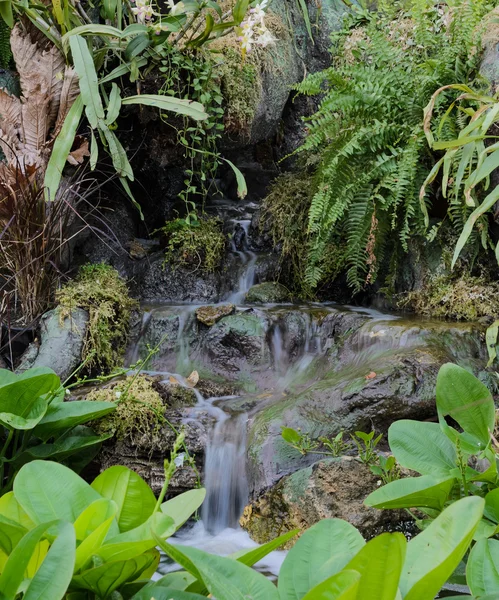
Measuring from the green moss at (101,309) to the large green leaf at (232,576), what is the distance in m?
3.02

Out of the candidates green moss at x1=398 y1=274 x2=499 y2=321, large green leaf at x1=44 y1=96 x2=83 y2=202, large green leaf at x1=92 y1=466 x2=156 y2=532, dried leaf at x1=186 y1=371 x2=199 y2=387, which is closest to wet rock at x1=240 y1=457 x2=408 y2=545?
dried leaf at x1=186 y1=371 x2=199 y2=387

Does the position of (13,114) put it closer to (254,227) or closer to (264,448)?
(254,227)

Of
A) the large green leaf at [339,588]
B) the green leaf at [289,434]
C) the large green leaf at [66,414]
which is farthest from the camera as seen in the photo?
the green leaf at [289,434]

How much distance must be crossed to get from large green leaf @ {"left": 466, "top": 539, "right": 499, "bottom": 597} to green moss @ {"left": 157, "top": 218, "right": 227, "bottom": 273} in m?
4.26

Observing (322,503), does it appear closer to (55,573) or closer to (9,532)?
(9,532)

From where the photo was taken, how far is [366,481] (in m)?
2.58

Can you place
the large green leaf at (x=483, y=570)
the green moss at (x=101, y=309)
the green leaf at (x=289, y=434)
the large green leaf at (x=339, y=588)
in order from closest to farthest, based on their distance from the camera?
1. the large green leaf at (x=339, y=588)
2. the large green leaf at (x=483, y=570)
3. the green leaf at (x=289, y=434)
4. the green moss at (x=101, y=309)

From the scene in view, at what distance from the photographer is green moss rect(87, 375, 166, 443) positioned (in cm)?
302

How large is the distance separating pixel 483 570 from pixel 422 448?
913 mm

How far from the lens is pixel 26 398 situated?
2.35m

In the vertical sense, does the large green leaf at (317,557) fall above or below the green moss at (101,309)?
above

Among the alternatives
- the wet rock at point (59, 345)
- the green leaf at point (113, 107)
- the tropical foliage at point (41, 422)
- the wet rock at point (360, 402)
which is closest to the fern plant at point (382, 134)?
the wet rock at point (360, 402)

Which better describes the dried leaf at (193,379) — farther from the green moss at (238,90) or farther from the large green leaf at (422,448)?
the green moss at (238,90)

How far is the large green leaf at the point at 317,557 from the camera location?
816 mm
